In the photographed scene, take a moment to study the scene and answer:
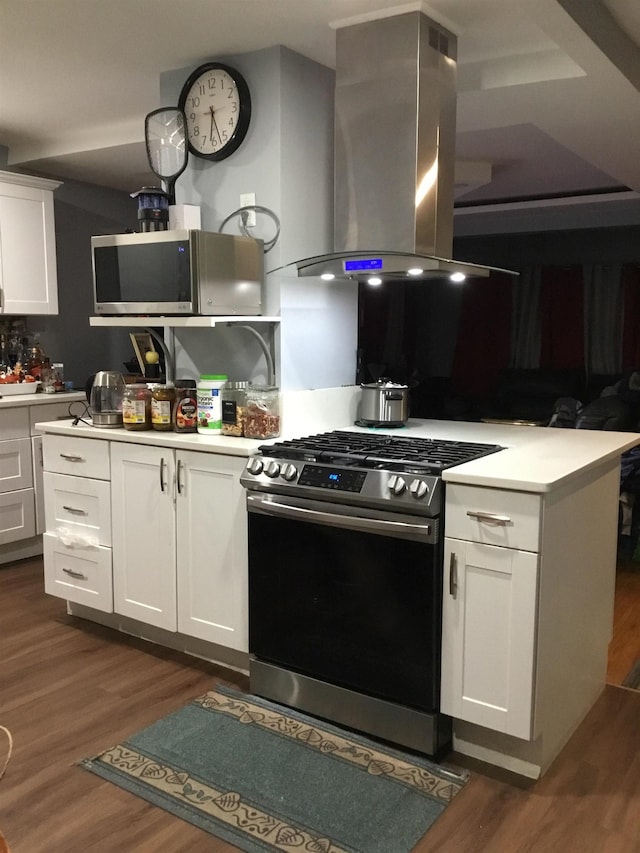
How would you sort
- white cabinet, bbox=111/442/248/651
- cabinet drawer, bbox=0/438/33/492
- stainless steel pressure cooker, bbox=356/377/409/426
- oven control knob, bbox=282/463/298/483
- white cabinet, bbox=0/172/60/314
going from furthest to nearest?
1. white cabinet, bbox=0/172/60/314
2. cabinet drawer, bbox=0/438/33/492
3. stainless steel pressure cooker, bbox=356/377/409/426
4. white cabinet, bbox=111/442/248/651
5. oven control knob, bbox=282/463/298/483

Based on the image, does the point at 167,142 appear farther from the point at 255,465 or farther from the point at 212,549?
the point at 212,549

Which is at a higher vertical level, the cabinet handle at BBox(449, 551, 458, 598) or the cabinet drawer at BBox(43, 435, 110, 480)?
the cabinet drawer at BBox(43, 435, 110, 480)

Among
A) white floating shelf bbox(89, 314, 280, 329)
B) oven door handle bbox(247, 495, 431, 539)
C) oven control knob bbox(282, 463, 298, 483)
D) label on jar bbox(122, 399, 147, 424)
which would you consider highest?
white floating shelf bbox(89, 314, 280, 329)

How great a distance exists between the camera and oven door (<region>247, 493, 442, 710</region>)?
7.19ft

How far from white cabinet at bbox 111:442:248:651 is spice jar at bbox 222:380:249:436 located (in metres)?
0.20

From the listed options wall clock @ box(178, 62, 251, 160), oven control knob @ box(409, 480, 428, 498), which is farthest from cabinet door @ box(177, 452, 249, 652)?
wall clock @ box(178, 62, 251, 160)

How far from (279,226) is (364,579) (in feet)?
4.68

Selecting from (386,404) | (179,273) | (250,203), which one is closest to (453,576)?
(386,404)

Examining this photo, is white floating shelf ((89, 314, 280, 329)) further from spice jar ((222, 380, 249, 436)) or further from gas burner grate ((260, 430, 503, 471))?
gas burner grate ((260, 430, 503, 471))

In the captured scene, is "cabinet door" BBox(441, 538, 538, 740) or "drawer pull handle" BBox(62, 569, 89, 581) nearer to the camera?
"cabinet door" BBox(441, 538, 538, 740)

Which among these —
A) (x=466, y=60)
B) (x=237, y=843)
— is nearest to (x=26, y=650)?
(x=237, y=843)

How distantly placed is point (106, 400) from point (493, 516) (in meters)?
1.78

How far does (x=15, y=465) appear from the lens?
13.3 ft

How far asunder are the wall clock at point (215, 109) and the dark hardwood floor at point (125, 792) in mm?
2059
